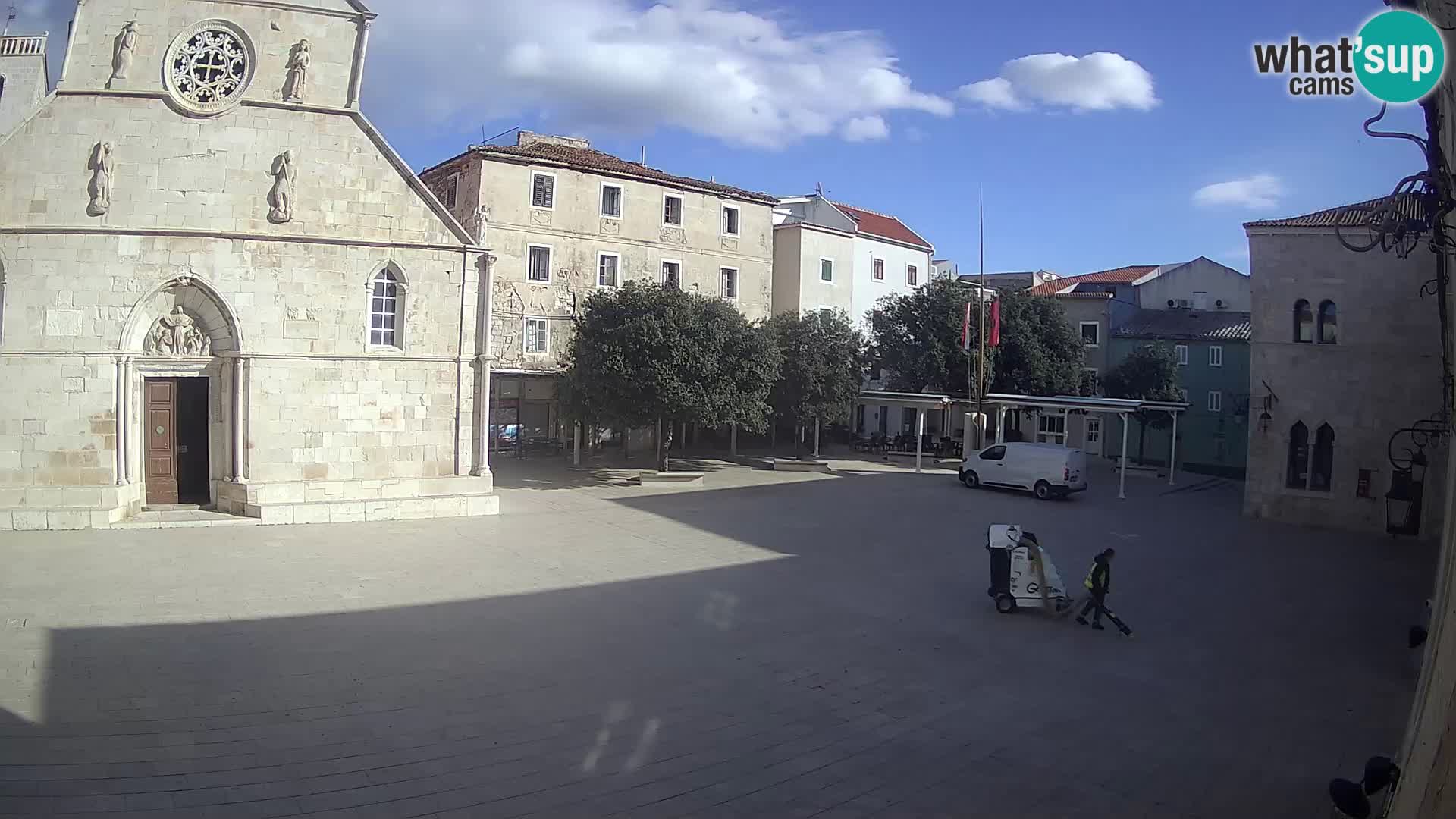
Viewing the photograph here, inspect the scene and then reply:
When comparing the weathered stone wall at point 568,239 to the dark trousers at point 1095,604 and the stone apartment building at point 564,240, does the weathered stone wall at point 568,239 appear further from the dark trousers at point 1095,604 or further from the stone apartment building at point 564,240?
the dark trousers at point 1095,604

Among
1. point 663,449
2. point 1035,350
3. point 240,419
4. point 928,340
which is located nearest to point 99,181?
point 240,419

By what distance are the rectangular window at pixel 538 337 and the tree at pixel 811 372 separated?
26.6ft

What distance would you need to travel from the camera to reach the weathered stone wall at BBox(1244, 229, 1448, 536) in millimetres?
20625

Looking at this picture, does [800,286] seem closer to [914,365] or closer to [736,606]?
[914,365]

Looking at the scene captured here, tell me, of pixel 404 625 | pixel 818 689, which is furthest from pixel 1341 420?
pixel 404 625

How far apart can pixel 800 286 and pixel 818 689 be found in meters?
31.8

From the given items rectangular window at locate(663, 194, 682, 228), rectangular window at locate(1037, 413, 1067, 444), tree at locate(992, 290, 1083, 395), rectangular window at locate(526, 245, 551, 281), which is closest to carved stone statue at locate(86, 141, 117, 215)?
rectangular window at locate(526, 245, 551, 281)

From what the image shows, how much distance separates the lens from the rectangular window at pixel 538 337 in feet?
104

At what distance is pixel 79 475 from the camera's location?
17.1m

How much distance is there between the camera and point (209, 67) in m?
18.5

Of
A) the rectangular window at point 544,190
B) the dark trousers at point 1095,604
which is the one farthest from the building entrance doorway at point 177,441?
the dark trousers at point 1095,604

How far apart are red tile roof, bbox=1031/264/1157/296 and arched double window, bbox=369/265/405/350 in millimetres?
35973

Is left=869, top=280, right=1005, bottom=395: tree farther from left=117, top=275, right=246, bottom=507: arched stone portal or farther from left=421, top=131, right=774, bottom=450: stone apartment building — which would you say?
left=117, top=275, right=246, bottom=507: arched stone portal

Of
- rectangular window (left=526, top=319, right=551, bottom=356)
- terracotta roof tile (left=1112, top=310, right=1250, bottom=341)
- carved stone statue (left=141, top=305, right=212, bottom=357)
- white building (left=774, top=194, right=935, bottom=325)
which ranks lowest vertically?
carved stone statue (left=141, top=305, right=212, bottom=357)
